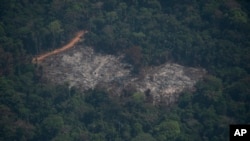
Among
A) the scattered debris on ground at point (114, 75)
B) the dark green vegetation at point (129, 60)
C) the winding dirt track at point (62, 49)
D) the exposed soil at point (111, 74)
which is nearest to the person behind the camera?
the dark green vegetation at point (129, 60)

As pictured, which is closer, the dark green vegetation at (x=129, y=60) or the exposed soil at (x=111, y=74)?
the dark green vegetation at (x=129, y=60)

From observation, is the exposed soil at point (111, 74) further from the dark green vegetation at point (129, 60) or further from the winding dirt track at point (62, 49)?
the dark green vegetation at point (129, 60)

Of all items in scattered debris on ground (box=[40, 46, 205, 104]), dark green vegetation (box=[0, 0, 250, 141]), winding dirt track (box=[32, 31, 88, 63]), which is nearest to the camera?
dark green vegetation (box=[0, 0, 250, 141])

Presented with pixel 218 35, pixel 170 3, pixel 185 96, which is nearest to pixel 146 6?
pixel 170 3

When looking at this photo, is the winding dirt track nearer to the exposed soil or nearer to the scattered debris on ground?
the exposed soil

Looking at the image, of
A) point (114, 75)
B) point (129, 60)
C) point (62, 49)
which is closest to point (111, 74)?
point (114, 75)

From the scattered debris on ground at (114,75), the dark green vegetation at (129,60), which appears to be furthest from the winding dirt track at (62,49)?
the dark green vegetation at (129,60)

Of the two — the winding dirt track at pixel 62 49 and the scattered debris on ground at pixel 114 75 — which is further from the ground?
the winding dirt track at pixel 62 49

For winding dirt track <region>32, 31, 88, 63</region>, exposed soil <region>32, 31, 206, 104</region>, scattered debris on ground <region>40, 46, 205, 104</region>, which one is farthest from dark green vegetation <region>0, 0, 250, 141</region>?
scattered debris on ground <region>40, 46, 205, 104</region>
